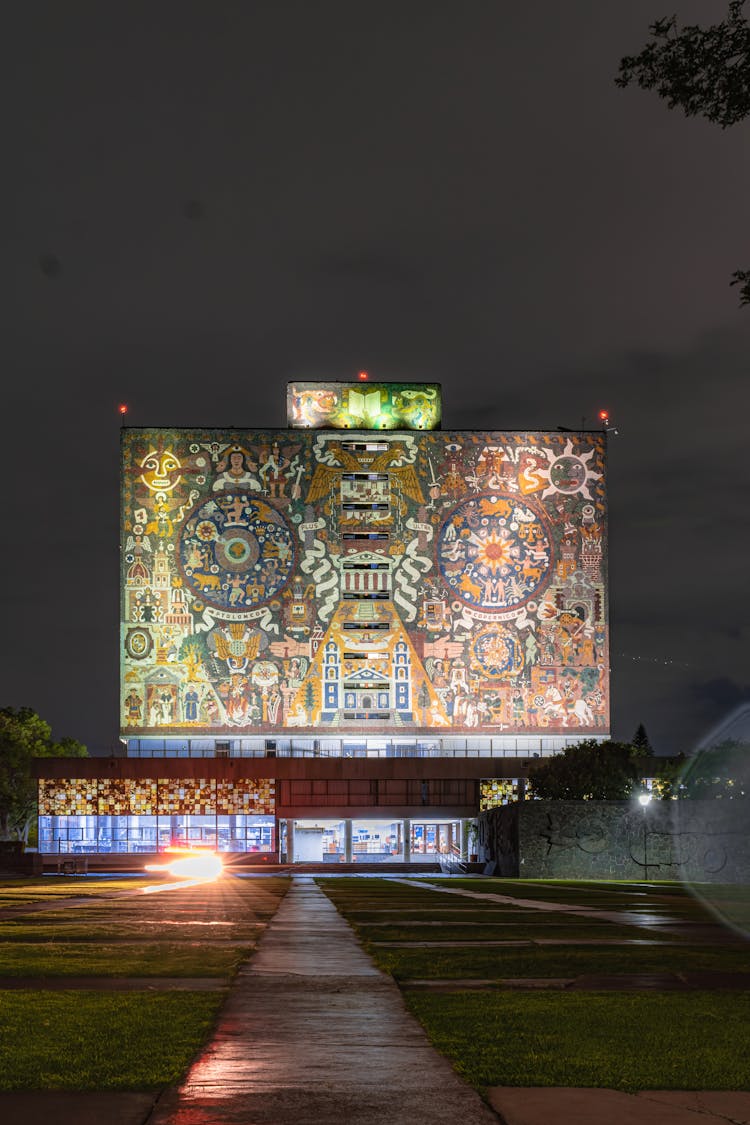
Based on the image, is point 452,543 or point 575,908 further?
point 452,543

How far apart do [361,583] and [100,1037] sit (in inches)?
4056

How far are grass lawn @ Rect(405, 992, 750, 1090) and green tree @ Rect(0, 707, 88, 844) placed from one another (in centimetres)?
10544

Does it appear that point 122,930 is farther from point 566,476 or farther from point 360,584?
point 566,476

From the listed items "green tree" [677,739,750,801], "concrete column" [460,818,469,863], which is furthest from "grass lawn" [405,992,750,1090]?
"concrete column" [460,818,469,863]

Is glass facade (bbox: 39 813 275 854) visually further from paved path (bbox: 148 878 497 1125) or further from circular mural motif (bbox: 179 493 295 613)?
paved path (bbox: 148 878 497 1125)

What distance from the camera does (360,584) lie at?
111 m

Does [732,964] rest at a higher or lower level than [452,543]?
lower

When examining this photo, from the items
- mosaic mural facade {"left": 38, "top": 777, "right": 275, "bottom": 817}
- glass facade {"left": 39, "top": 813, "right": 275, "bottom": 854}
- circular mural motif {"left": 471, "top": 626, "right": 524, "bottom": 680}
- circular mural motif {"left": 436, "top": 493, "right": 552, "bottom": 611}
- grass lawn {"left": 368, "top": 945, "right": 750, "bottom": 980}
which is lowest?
glass facade {"left": 39, "top": 813, "right": 275, "bottom": 854}

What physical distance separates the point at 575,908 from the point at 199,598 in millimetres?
85863

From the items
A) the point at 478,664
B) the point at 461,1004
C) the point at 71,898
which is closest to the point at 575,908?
the point at 71,898

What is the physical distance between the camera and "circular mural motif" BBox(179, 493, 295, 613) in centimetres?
10938

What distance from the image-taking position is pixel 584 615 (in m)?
111

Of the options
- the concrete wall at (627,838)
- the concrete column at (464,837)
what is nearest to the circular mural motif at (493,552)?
the concrete column at (464,837)

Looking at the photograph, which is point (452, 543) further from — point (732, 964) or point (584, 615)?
point (732, 964)
